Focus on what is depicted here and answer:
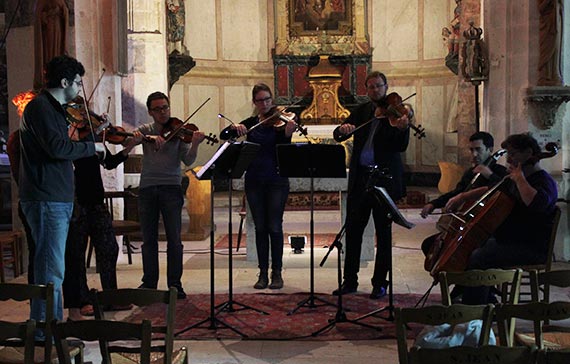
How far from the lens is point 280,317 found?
5.91 metres

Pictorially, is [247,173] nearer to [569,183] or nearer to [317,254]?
[317,254]

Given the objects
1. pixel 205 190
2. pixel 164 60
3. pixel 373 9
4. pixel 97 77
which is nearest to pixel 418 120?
pixel 373 9

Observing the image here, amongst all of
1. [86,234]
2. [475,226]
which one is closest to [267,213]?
[86,234]

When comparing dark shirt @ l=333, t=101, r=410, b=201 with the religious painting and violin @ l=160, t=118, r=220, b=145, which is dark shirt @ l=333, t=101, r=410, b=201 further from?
the religious painting

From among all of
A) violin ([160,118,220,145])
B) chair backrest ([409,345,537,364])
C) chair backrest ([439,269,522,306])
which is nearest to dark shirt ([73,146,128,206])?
violin ([160,118,220,145])

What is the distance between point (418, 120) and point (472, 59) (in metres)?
6.90

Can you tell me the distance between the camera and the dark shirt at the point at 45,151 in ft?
14.8

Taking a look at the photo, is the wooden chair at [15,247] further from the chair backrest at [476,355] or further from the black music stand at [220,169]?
the chair backrest at [476,355]

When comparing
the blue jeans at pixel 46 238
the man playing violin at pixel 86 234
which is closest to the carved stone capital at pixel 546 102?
the man playing violin at pixel 86 234

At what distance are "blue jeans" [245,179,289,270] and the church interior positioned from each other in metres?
0.33

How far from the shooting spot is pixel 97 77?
26.7ft

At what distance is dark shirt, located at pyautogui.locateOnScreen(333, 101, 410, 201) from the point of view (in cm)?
636

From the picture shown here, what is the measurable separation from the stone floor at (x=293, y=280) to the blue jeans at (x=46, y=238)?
1.97 feet

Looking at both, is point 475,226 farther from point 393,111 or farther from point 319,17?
point 319,17
